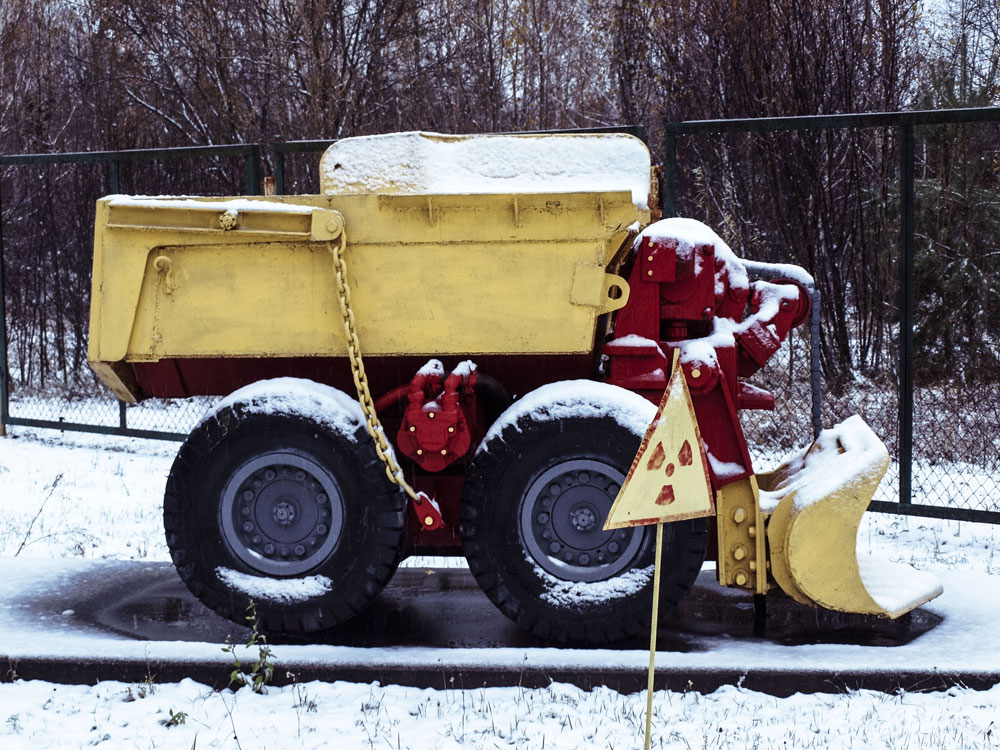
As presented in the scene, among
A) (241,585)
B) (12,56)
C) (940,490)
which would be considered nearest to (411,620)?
(241,585)

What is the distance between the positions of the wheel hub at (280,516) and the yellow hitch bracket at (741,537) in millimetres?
1464

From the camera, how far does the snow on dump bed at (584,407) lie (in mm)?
4086

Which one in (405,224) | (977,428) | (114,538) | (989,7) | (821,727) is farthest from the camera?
(989,7)

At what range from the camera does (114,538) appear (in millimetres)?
6395

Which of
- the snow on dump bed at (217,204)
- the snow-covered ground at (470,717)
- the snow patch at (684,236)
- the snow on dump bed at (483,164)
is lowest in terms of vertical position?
the snow-covered ground at (470,717)

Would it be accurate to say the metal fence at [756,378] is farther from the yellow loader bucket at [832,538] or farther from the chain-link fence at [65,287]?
the yellow loader bucket at [832,538]

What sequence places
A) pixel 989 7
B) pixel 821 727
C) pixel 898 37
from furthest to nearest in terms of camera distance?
pixel 989 7, pixel 898 37, pixel 821 727

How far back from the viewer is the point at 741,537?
424cm

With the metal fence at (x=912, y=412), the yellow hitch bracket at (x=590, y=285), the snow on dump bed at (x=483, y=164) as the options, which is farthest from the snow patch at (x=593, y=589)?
the metal fence at (x=912, y=412)

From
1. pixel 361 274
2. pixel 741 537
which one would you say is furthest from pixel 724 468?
pixel 361 274

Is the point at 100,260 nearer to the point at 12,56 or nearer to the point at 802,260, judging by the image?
the point at 802,260

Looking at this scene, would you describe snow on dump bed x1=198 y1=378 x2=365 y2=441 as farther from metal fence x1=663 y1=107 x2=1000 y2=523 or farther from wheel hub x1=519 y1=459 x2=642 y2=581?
metal fence x1=663 y1=107 x2=1000 y2=523

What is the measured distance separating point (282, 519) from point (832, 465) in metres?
2.09

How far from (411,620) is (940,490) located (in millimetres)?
4139
